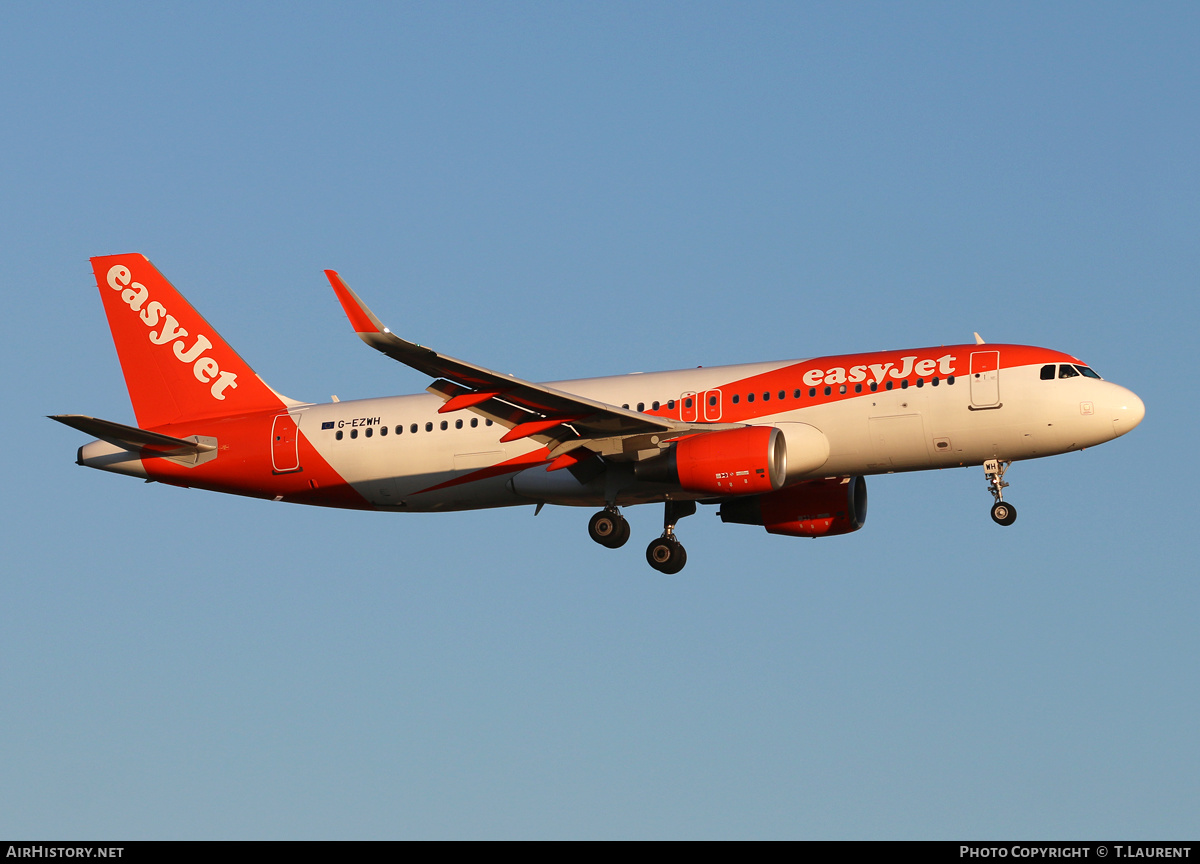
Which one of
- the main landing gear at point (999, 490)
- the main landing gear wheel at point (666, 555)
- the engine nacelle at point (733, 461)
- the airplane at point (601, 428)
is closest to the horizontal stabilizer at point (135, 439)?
the airplane at point (601, 428)

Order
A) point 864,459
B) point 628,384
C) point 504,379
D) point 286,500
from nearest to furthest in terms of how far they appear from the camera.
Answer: point 504,379 < point 864,459 < point 628,384 < point 286,500

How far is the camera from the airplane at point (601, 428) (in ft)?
121

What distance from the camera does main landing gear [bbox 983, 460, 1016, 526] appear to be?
37938 millimetres

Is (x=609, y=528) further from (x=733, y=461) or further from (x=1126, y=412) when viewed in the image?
(x=1126, y=412)

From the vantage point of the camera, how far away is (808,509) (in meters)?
42.3

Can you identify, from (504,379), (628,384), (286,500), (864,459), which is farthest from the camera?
(286,500)

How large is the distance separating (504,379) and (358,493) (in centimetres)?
850

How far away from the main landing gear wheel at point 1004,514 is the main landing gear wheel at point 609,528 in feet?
30.0

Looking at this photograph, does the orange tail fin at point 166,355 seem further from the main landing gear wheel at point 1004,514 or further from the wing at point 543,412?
the main landing gear wheel at point 1004,514
